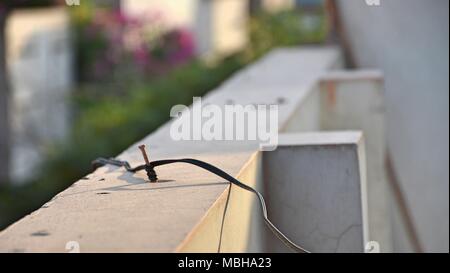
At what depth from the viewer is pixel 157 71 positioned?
16.7 metres

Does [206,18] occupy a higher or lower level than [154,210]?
higher

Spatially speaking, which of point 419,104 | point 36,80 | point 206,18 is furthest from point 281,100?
point 206,18

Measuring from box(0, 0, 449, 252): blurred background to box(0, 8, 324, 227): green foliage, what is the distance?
18mm

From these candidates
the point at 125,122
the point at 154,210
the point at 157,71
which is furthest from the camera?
the point at 157,71

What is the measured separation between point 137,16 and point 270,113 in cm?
1351

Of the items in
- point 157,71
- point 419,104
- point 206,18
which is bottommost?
point 157,71

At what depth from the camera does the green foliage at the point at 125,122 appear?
8.70 m

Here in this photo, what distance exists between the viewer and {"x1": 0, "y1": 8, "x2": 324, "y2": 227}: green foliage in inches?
342

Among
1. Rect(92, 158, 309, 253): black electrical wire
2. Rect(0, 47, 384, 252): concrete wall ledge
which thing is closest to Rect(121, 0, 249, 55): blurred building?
Rect(0, 47, 384, 252): concrete wall ledge

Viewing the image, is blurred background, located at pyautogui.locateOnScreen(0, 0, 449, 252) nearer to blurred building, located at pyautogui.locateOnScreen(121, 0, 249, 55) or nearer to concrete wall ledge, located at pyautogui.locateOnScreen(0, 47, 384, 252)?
blurred building, located at pyautogui.locateOnScreen(121, 0, 249, 55)

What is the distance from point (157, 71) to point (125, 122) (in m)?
7.35

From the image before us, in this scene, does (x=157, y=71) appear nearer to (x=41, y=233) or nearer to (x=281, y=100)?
(x=281, y=100)

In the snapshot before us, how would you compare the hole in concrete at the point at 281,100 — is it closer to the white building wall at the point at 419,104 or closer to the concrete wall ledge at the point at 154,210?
the concrete wall ledge at the point at 154,210
